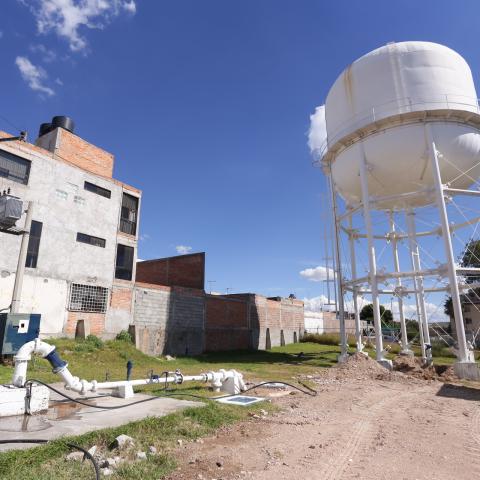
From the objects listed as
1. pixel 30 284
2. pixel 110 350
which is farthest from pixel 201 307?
pixel 30 284

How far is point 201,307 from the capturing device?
26922mm

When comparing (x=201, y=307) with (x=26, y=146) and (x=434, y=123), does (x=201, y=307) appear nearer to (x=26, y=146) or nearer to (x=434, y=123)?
(x=26, y=146)

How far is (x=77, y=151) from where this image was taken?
22.5m

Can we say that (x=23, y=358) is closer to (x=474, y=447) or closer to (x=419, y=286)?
(x=474, y=447)

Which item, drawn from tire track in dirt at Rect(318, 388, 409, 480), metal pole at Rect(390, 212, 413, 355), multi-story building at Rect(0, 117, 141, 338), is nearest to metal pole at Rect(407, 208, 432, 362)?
metal pole at Rect(390, 212, 413, 355)

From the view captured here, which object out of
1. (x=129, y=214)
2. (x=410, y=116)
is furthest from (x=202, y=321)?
(x=410, y=116)

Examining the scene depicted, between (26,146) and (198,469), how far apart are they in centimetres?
1867

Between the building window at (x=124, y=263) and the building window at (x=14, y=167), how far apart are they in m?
6.68

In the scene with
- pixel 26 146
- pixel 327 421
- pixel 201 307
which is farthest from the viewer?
pixel 201 307

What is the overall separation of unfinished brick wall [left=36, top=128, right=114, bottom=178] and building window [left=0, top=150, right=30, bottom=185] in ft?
7.33

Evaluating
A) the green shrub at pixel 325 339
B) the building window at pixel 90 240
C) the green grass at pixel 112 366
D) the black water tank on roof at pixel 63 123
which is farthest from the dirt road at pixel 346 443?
the green shrub at pixel 325 339

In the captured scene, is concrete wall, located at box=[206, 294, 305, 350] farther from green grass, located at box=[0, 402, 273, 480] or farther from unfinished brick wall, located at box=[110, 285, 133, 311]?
green grass, located at box=[0, 402, 273, 480]

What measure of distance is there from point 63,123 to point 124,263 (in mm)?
9392

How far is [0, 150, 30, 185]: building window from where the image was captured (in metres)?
17.8
